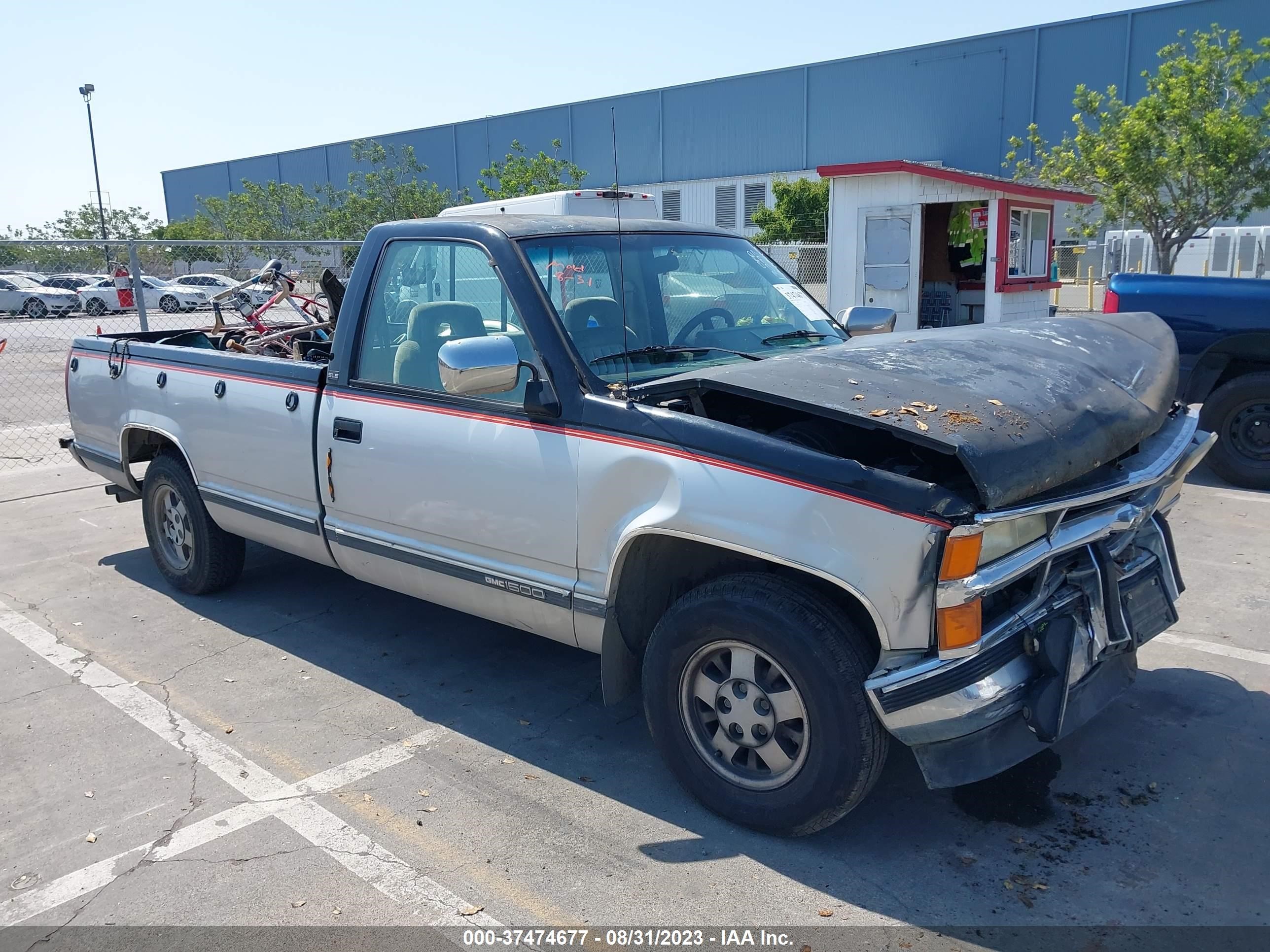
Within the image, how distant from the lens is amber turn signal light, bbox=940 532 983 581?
2.79 meters

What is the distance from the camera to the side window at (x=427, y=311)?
4.07 meters

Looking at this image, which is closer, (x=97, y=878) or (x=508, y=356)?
(x=97, y=878)

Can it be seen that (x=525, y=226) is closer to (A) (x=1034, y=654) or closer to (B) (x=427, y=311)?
(B) (x=427, y=311)

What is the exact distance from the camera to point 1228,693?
4.34 m

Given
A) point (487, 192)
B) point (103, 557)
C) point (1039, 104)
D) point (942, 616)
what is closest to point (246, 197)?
point (487, 192)

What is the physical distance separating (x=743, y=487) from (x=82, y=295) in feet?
89.5

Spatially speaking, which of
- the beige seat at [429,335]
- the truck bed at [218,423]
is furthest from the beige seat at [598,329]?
the truck bed at [218,423]

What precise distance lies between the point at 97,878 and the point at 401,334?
2.36 metres

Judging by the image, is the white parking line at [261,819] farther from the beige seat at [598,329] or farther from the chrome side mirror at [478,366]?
the beige seat at [598,329]

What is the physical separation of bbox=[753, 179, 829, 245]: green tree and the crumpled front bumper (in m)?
28.4

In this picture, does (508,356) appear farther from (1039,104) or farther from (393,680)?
(1039,104)

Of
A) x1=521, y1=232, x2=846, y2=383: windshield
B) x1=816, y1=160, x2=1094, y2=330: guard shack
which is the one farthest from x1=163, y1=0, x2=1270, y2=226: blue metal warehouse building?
x1=521, y1=232, x2=846, y2=383: windshield

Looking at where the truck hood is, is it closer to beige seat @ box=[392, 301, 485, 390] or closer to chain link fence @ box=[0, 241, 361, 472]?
beige seat @ box=[392, 301, 485, 390]

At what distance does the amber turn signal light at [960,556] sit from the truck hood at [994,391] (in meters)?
0.12
